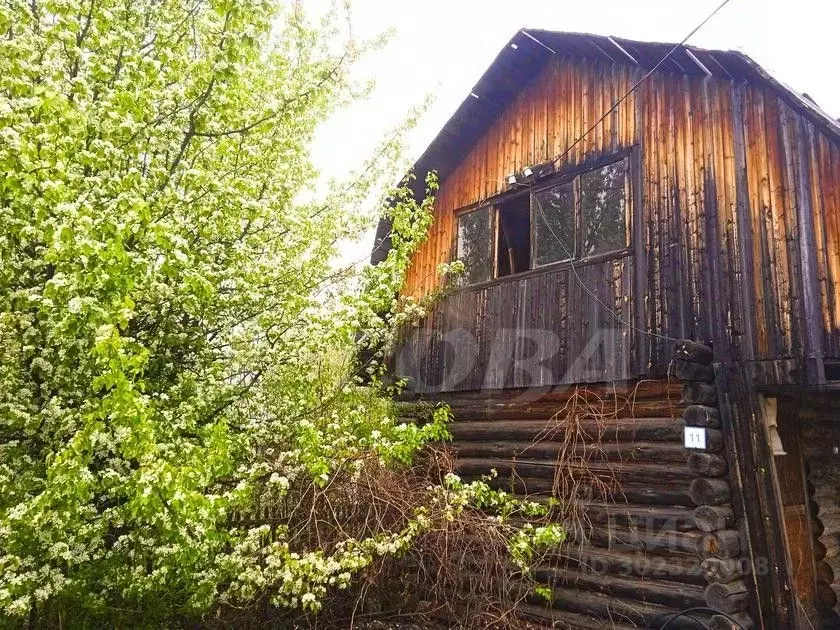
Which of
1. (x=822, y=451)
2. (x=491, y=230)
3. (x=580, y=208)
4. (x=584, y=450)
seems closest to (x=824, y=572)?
(x=822, y=451)

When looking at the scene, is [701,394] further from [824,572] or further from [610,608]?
[824,572]

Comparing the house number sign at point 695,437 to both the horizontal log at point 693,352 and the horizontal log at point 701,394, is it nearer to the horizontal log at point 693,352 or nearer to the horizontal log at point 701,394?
the horizontal log at point 701,394

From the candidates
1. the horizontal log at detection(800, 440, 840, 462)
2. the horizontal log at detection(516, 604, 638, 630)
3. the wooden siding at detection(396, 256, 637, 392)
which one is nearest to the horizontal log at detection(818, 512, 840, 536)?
the horizontal log at detection(800, 440, 840, 462)

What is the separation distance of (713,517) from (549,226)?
4386 mm

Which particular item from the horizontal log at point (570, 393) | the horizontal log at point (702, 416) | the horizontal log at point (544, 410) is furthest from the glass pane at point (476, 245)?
the horizontal log at point (702, 416)

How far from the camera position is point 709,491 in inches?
225

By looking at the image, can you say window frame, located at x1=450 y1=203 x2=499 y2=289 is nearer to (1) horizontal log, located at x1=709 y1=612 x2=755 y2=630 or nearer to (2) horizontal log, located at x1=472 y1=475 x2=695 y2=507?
(2) horizontal log, located at x1=472 y1=475 x2=695 y2=507

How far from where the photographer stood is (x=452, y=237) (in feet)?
32.7

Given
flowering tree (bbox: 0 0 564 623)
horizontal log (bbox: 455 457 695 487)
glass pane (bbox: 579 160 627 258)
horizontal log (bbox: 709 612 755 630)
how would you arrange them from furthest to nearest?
glass pane (bbox: 579 160 627 258)
horizontal log (bbox: 455 457 695 487)
horizontal log (bbox: 709 612 755 630)
flowering tree (bbox: 0 0 564 623)

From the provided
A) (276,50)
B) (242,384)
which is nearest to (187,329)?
(242,384)

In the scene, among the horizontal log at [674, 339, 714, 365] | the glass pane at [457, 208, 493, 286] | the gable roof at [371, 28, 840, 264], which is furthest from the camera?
the glass pane at [457, 208, 493, 286]

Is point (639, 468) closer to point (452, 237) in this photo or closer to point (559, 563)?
point (559, 563)

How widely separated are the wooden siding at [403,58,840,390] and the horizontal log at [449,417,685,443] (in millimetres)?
726

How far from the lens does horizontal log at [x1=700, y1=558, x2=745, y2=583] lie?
5452 millimetres
